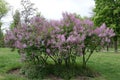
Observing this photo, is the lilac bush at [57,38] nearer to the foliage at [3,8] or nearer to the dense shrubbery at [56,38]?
the dense shrubbery at [56,38]

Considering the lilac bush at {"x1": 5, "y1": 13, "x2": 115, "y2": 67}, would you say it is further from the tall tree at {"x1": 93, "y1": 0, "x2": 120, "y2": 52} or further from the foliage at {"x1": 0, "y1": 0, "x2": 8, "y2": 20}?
the foliage at {"x1": 0, "y1": 0, "x2": 8, "y2": 20}

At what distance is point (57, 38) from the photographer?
8.20m

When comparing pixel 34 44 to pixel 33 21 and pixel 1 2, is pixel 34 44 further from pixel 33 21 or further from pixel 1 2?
pixel 1 2

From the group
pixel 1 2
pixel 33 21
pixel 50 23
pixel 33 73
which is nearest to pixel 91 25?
pixel 50 23

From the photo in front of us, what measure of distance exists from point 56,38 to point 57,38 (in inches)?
2.2

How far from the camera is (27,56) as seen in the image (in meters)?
8.55

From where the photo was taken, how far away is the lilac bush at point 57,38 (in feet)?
26.7

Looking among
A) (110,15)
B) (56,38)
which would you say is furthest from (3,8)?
(56,38)

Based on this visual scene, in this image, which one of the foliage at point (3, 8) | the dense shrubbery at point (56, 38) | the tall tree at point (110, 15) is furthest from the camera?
the foliage at point (3, 8)

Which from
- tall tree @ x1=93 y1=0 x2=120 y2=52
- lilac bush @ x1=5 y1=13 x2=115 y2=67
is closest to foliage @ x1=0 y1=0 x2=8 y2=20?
tall tree @ x1=93 y1=0 x2=120 y2=52

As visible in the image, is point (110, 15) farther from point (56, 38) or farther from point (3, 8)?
point (3, 8)

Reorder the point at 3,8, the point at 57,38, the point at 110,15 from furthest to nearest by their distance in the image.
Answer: the point at 3,8 → the point at 110,15 → the point at 57,38

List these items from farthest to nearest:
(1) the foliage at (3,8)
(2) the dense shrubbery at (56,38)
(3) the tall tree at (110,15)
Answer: (1) the foliage at (3,8)
(3) the tall tree at (110,15)
(2) the dense shrubbery at (56,38)

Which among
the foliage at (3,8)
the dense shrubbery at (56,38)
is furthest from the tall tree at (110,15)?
the foliage at (3,8)
